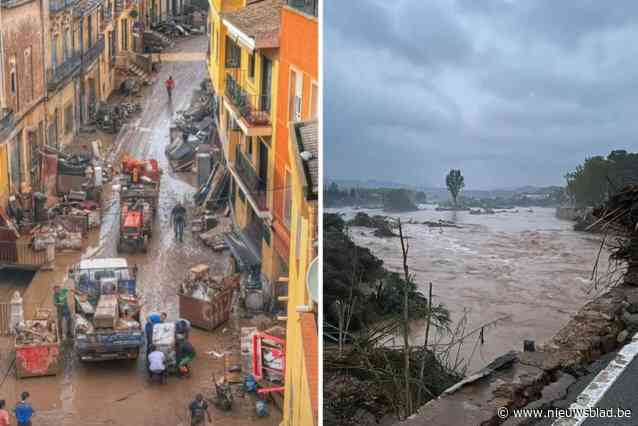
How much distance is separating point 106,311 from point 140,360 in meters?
0.15

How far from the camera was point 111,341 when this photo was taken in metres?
2.31

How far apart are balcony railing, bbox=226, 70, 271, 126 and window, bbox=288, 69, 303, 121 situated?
0.29 ft

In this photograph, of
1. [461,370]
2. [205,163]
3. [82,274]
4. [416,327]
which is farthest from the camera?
[416,327]

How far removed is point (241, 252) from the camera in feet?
8.00

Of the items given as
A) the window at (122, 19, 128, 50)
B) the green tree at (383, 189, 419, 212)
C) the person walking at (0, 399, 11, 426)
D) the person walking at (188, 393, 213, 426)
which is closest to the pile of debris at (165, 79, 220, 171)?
the window at (122, 19, 128, 50)

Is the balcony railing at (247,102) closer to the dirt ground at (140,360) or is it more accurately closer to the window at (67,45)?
the dirt ground at (140,360)

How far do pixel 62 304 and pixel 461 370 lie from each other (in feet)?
9.17

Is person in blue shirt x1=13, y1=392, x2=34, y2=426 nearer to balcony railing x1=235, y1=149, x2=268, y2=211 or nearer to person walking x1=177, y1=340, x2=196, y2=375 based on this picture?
person walking x1=177, y1=340, x2=196, y2=375

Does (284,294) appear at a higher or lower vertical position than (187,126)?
lower

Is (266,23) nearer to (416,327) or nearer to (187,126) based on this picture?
(187,126)

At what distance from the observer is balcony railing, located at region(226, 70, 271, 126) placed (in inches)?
89.8

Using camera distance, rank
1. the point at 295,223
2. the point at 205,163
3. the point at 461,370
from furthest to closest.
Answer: the point at 461,370 < the point at 205,163 < the point at 295,223

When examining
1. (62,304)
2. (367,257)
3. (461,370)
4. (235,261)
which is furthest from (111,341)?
(367,257)

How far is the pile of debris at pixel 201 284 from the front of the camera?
241 centimetres
